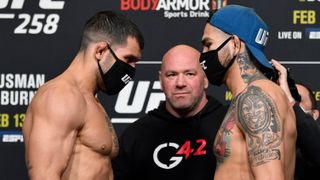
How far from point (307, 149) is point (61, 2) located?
150 cm

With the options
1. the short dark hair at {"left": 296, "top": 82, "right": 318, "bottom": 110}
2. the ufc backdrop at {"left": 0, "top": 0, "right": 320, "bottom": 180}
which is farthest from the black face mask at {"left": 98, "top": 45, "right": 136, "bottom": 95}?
the short dark hair at {"left": 296, "top": 82, "right": 318, "bottom": 110}

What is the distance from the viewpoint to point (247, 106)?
9.29 feet

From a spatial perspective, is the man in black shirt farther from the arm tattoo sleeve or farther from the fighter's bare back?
the arm tattoo sleeve

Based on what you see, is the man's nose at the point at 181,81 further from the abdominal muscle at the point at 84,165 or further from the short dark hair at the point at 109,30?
the abdominal muscle at the point at 84,165

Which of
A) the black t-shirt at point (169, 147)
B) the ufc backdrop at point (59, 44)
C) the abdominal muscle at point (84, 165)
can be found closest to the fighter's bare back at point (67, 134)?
the abdominal muscle at point (84, 165)

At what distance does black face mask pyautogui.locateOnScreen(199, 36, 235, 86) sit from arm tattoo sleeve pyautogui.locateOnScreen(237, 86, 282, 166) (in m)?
0.27

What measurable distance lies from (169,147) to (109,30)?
856 mm

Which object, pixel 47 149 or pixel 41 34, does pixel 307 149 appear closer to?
pixel 47 149

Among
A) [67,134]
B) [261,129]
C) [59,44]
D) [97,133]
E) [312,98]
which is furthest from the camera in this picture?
[59,44]

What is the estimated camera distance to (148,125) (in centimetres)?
388

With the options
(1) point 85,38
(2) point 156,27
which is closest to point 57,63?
(2) point 156,27

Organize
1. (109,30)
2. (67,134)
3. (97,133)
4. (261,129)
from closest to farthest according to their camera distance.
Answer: (261,129) < (67,134) < (97,133) < (109,30)

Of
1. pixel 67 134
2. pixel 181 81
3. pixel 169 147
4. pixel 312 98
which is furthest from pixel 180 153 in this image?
pixel 67 134

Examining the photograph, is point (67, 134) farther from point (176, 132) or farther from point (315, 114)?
point (315, 114)
